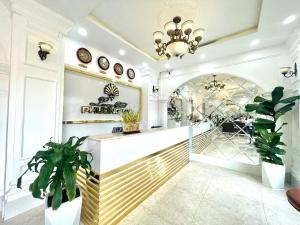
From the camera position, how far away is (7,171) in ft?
6.19

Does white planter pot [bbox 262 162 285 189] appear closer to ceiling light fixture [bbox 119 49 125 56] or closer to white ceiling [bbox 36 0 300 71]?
white ceiling [bbox 36 0 300 71]

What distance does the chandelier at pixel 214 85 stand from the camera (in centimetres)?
413

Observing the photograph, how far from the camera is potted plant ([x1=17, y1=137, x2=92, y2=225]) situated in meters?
1.30

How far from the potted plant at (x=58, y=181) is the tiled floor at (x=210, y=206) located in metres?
0.73

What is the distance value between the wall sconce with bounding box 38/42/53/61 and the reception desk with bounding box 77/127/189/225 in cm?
170

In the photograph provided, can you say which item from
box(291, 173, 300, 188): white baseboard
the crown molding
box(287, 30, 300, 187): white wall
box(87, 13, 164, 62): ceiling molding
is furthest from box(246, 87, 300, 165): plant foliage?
the crown molding

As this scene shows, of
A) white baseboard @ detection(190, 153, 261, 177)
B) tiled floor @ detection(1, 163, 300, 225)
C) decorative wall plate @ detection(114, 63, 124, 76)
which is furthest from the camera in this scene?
decorative wall plate @ detection(114, 63, 124, 76)

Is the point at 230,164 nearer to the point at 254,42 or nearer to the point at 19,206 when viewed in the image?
the point at 254,42

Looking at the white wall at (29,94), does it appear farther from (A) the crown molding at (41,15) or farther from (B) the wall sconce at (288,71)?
(B) the wall sconce at (288,71)

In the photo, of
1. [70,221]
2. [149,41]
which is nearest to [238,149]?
[149,41]

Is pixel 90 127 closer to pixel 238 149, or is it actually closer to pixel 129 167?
pixel 129 167

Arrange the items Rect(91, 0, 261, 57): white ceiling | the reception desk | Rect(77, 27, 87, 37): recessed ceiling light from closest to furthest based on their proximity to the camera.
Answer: the reception desk, Rect(91, 0, 261, 57): white ceiling, Rect(77, 27, 87, 37): recessed ceiling light

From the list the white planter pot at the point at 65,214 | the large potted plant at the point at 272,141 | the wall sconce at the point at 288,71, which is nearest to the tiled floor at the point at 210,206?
the large potted plant at the point at 272,141

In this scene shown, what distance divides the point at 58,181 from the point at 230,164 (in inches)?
157
